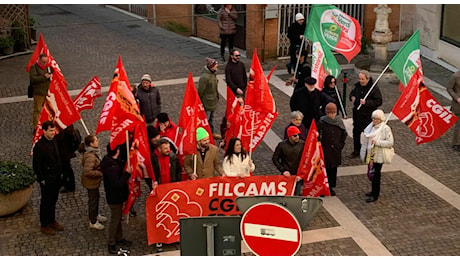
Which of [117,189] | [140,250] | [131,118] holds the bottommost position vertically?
[140,250]

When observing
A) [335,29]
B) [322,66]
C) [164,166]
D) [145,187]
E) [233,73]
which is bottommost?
[145,187]

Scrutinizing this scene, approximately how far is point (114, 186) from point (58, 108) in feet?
7.01

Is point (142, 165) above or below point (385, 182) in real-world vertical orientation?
above

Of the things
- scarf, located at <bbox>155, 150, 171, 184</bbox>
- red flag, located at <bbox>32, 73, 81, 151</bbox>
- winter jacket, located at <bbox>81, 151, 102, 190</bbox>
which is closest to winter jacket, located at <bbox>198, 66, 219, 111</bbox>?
red flag, located at <bbox>32, 73, 81, 151</bbox>

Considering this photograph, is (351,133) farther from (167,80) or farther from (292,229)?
(292,229)

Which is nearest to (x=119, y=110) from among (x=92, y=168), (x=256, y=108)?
(x=92, y=168)

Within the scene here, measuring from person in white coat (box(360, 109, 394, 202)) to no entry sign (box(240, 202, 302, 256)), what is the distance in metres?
5.29

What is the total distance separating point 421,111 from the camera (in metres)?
12.7

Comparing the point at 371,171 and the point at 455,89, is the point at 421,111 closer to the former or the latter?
the point at 371,171

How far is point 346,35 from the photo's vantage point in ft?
48.7

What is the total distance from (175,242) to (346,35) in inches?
228

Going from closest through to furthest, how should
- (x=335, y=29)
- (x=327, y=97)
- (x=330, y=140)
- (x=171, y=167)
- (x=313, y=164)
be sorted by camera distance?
(x=171, y=167) → (x=313, y=164) → (x=330, y=140) → (x=327, y=97) → (x=335, y=29)

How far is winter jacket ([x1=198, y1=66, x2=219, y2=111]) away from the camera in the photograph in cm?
1437

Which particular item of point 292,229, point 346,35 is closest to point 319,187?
point 346,35
